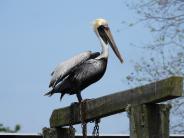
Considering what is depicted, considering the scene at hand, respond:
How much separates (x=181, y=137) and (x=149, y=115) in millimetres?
8860

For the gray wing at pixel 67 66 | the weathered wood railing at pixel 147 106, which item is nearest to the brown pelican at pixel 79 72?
the gray wing at pixel 67 66

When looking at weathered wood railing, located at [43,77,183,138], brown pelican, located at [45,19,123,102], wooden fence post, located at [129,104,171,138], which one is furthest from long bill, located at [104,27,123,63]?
wooden fence post, located at [129,104,171,138]

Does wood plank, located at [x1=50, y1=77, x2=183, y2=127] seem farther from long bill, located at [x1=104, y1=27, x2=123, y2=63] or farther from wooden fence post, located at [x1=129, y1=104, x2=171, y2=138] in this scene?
long bill, located at [x1=104, y1=27, x2=123, y2=63]

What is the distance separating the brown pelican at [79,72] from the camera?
909 centimetres

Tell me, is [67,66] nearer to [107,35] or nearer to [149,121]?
[107,35]

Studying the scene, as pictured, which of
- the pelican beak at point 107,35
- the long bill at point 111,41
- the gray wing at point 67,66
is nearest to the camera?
the gray wing at point 67,66

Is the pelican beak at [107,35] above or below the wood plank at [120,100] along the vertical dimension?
above

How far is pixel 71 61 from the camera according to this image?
9055 millimetres

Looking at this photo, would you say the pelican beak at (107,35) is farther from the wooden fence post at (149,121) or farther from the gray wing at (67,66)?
the wooden fence post at (149,121)

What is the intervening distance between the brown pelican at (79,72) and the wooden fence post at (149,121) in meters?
1.45

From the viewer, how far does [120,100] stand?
26.0 feet

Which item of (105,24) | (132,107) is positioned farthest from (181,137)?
(132,107)

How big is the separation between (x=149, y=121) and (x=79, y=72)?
1772 millimetres

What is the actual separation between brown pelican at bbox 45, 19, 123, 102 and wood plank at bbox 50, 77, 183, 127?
0.25 meters
